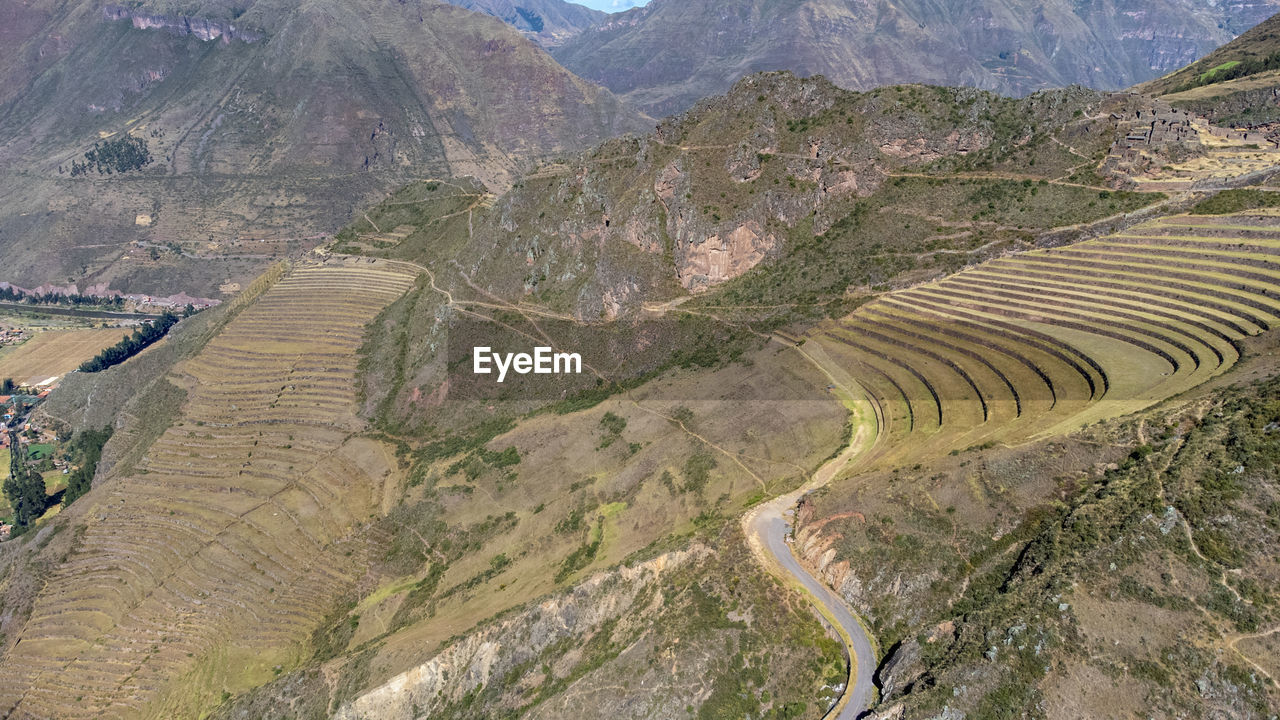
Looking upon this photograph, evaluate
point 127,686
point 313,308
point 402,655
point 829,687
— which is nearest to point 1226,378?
point 829,687

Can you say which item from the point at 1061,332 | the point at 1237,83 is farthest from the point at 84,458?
the point at 1237,83

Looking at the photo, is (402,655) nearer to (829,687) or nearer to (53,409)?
(829,687)

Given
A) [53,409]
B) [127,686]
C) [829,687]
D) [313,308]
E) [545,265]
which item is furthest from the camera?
[53,409]

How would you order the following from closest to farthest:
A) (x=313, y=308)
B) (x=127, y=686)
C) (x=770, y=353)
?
(x=127, y=686), (x=770, y=353), (x=313, y=308)

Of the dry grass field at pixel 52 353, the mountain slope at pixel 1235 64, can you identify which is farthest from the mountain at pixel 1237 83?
the dry grass field at pixel 52 353

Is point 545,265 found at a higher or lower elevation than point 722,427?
higher

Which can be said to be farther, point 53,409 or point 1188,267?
point 53,409

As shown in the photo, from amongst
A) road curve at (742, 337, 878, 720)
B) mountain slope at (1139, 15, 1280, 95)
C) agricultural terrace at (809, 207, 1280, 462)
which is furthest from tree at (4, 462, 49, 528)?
mountain slope at (1139, 15, 1280, 95)
